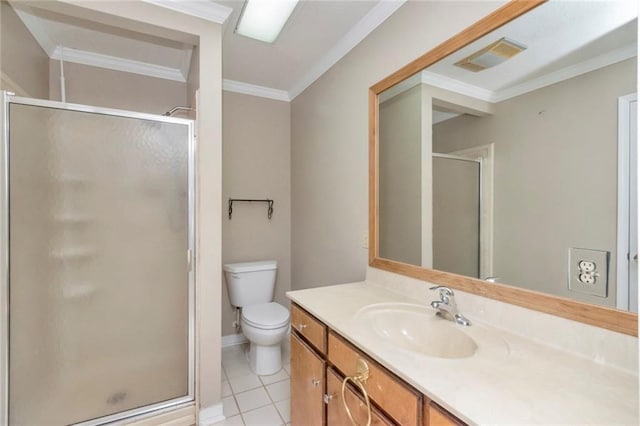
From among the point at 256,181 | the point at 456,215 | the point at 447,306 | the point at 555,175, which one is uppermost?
the point at 256,181

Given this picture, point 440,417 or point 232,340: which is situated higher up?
point 440,417

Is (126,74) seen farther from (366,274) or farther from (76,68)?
(366,274)

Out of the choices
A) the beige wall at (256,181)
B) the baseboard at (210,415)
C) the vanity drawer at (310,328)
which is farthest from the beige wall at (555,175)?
the beige wall at (256,181)

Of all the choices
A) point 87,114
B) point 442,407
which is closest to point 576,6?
point 442,407

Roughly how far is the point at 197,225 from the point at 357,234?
3.27ft

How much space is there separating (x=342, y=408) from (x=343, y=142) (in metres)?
1.57

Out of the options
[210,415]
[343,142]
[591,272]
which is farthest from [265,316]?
[591,272]

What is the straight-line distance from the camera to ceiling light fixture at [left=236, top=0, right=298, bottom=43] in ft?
5.35

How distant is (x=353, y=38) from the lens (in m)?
1.88

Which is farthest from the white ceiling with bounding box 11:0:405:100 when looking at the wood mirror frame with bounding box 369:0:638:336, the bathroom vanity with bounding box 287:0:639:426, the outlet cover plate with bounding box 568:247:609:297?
the outlet cover plate with bounding box 568:247:609:297

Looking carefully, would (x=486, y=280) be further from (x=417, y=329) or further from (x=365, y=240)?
(x=365, y=240)

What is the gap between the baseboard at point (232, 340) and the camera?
8.72ft

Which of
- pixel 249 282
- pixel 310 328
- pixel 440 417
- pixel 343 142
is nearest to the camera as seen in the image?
pixel 440 417

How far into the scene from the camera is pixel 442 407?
685mm
